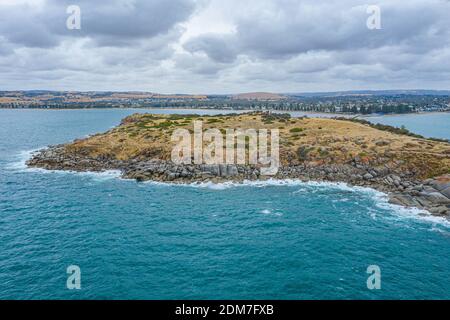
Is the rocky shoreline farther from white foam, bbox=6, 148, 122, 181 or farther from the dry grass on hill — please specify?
the dry grass on hill

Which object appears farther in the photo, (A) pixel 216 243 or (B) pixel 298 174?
(B) pixel 298 174

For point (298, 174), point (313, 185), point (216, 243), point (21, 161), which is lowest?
point (216, 243)

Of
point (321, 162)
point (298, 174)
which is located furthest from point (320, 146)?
point (298, 174)

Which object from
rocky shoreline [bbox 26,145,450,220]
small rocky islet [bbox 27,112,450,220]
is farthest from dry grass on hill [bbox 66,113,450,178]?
rocky shoreline [bbox 26,145,450,220]

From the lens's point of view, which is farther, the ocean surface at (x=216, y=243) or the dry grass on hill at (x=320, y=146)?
the dry grass on hill at (x=320, y=146)

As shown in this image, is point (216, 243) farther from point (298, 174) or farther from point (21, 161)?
point (21, 161)

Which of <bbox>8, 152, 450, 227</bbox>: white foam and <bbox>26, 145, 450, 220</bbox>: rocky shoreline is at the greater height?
<bbox>26, 145, 450, 220</bbox>: rocky shoreline

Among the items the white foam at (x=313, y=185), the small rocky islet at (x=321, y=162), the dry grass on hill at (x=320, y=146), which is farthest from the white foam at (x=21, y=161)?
the dry grass on hill at (x=320, y=146)

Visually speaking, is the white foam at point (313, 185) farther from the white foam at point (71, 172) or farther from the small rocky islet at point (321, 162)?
Result: the small rocky islet at point (321, 162)
